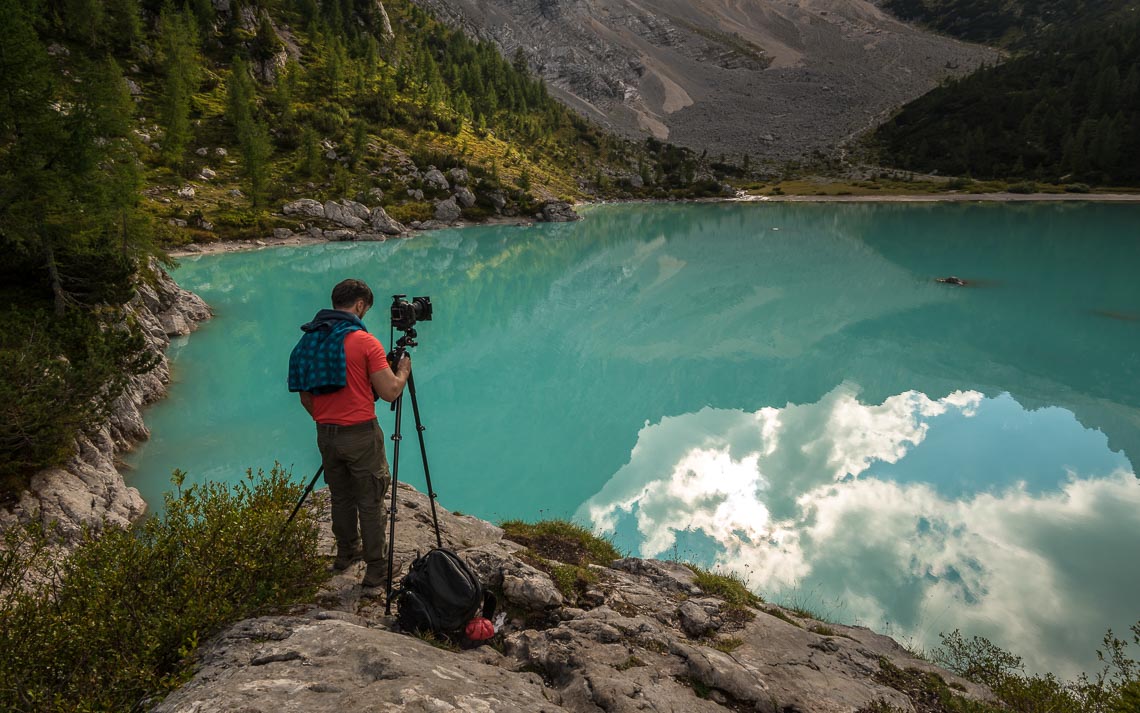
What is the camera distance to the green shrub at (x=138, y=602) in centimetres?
346

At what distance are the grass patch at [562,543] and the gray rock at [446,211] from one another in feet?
243

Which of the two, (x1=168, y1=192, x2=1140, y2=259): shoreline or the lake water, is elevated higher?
(x1=168, y1=192, x2=1140, y2=259): shoreline

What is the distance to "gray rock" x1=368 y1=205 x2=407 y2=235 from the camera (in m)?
66.4

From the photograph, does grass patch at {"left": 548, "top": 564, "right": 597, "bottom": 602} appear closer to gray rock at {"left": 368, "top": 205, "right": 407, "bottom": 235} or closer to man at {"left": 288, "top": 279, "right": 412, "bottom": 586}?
man at {"left": 288, "top": 279, "right": 412, "bottom": 586}

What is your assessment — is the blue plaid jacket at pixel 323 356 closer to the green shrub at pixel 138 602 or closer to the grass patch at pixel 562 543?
the green shrub at pixel 138 602

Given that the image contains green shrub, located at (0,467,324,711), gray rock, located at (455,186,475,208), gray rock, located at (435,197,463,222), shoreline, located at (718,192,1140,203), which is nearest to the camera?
green shrub, located at (0,467,324,711)

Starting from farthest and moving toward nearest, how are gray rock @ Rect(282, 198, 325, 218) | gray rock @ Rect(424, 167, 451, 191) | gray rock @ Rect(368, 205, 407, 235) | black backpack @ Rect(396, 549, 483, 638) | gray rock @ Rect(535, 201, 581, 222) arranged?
gray rock @ Rect(535, 201, 581, 222), gray rock @ Rect(424, 167, 451, 191), gray rock @ Rect(368, 205, 407, 235), gray rock @ Rect(282, 198, 325, 218), black backpack @ Rect(396, 549, 483, 638)

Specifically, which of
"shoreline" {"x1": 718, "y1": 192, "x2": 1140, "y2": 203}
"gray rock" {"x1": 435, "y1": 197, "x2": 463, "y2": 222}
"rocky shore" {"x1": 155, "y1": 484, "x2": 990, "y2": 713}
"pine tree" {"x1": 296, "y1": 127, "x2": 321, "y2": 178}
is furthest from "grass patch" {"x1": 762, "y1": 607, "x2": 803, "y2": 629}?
"shoreline" {"x1": 718, "y1": 192, "x2": 1140, "y2": 203}

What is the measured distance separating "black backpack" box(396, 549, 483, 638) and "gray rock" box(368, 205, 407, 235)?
6713cm

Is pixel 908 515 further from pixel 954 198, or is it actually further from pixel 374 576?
pixel 954 198

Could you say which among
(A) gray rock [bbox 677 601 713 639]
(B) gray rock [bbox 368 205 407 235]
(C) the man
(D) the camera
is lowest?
(A) gray rock [bbox 677 601 713 639]

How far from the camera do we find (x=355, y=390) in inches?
206

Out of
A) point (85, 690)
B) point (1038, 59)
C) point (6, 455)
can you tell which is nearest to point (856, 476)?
point (85, 690)

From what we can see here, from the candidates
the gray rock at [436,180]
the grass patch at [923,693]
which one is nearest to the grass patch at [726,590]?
the grass patch at [923,693]
